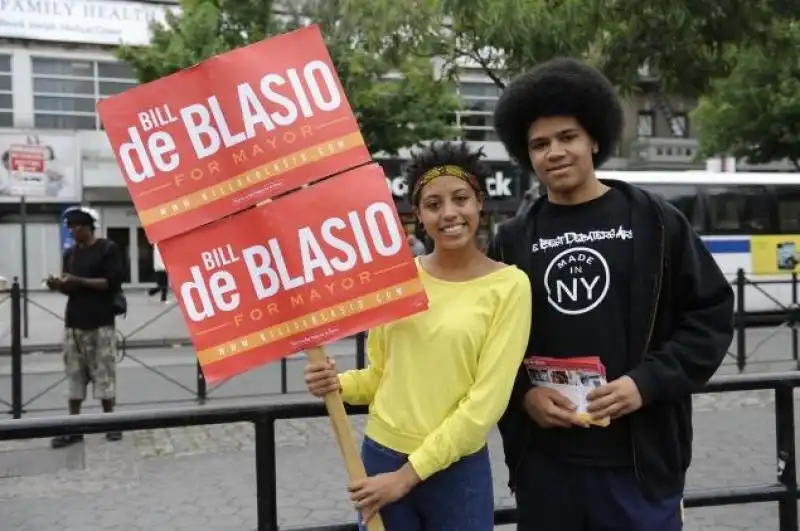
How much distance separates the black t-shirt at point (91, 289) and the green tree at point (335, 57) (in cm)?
919

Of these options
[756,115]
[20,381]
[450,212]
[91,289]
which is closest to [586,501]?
[450,212]

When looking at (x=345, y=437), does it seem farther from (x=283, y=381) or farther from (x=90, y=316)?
(x=283, y=381)

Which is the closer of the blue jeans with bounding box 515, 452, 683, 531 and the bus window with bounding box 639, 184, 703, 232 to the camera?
the blue jeans with bounding box 515, 452, 683, 531

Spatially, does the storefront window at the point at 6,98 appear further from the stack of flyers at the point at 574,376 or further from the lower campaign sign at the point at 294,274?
the stack of flyers at the point at 574,376

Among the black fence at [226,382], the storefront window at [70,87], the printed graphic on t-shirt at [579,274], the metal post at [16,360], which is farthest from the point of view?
the storefront window at [70,87]

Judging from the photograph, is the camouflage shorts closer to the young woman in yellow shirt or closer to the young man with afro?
the young woman in yellow shirt

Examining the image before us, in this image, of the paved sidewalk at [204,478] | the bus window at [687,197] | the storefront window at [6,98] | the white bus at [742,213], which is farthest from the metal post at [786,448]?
the storefront window at [6,98]

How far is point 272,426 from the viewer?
2639mm

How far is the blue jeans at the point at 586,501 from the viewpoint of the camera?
2.16 metres

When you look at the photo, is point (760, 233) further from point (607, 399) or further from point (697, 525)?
point (607, 399)

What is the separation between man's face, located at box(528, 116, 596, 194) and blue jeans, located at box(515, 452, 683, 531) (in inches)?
29.8

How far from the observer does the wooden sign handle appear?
6.97ft

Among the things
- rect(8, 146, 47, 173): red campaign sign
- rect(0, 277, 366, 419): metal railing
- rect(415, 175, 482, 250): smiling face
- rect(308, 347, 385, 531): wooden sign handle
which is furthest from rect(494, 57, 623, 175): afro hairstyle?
rect(8, 146, 47, 173): red campaign sign

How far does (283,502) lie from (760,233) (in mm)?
13710
